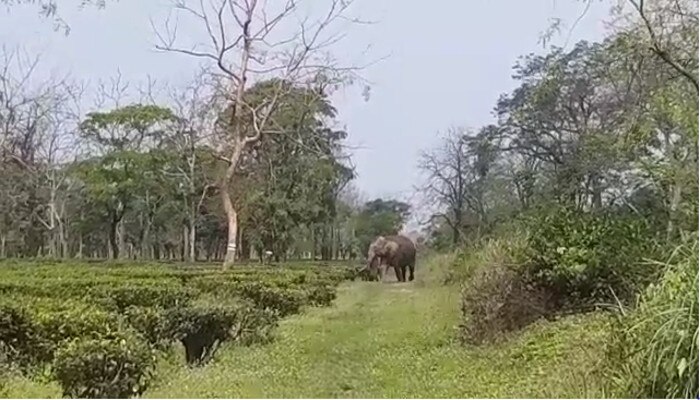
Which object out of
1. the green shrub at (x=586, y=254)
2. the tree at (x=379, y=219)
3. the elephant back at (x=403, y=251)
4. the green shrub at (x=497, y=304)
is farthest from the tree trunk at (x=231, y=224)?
the green shrub at (x=586, y=254)

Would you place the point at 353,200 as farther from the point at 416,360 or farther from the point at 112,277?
the point at 112,277

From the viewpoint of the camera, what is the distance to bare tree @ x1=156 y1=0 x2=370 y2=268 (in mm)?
2680

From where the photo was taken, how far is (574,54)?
2.65 meters

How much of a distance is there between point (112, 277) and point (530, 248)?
1.51 meters

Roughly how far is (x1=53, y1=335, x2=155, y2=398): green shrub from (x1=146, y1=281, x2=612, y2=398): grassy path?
0.07 m

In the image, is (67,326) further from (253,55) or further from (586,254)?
(586,254)

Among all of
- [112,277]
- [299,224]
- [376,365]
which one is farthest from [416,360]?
[112,277]

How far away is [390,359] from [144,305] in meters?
0.86

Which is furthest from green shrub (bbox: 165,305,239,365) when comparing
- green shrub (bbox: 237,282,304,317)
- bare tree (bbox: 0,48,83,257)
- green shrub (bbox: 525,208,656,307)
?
green shrub (bbox: 525,208,656,307)

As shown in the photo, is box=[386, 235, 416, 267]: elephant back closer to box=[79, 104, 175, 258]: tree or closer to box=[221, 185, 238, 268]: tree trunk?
box=[221, 185, 238, 268]: tree trunk

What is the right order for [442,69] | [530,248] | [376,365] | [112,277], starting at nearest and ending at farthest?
[376,365], [442,69], [112,277], [530,248]

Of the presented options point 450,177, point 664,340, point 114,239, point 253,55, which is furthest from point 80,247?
point 664,340

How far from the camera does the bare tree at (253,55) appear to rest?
268cm

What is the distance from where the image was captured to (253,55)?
277 centimetres
